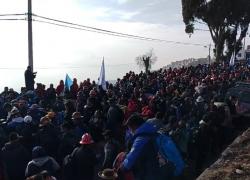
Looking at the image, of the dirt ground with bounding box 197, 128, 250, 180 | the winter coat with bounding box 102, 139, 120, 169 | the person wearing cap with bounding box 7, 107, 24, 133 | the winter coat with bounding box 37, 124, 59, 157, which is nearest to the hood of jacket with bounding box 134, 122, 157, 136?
the winter coat with bounding box 102, 139, 120, 169

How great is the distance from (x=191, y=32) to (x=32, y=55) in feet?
108

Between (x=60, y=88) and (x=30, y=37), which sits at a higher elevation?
(x=30, y=37)

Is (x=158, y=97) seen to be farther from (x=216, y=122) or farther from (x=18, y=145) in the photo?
(x=18, y=145)

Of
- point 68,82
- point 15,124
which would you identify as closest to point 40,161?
point 15,124

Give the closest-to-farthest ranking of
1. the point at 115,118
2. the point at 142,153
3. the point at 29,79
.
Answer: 1. the point at 142,153
2. the point at 115,118
3. the point at 29,79

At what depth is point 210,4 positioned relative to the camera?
49.3 meters

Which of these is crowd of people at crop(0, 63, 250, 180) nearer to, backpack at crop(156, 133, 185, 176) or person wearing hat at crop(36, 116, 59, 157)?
person wearing hat at crop(36, 116, 59, 157)

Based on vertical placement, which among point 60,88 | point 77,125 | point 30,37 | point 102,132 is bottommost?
point 102,132

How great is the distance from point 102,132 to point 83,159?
4.63 metres

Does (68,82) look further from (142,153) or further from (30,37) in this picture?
(142,153)

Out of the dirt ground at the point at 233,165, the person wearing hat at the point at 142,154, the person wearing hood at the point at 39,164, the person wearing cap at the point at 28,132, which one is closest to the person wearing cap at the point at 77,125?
the person wearing cap at the point at 28,132

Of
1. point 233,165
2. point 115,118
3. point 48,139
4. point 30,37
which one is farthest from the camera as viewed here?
point 30,37

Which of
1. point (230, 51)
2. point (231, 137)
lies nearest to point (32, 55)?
point (231, 137)

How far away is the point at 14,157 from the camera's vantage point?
8.75 metres
